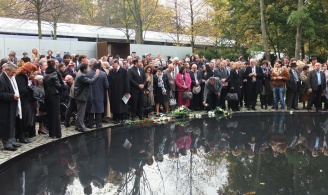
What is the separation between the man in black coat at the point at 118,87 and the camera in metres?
11.8

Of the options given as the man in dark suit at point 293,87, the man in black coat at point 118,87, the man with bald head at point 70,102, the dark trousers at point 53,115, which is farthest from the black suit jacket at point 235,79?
the dark trousers at point 53,115

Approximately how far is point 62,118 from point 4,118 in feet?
11.4

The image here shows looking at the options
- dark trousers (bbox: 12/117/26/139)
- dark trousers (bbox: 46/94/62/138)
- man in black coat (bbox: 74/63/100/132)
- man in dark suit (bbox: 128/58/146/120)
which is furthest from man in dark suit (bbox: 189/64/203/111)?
dark trousers (bbox: 12/117/26/139)

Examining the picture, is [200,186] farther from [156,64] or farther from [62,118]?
[156,64]

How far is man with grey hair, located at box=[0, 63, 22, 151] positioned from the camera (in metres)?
8.07

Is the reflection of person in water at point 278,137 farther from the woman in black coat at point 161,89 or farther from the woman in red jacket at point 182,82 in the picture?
the woman in black coat at point 161,89

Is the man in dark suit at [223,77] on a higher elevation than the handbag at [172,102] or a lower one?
higher

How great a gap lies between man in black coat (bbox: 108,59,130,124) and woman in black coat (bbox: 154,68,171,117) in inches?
69.8

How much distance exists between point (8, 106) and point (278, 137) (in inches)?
261

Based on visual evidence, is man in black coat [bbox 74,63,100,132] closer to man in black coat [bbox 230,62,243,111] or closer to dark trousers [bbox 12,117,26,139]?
dark trousers [bbox 12,117,26,139]

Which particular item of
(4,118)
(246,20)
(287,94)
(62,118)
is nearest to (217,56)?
(246,20)

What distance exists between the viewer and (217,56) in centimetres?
2839

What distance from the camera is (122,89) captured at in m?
11.9

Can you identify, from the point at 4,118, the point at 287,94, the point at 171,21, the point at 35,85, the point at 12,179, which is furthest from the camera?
the point at 171,21
